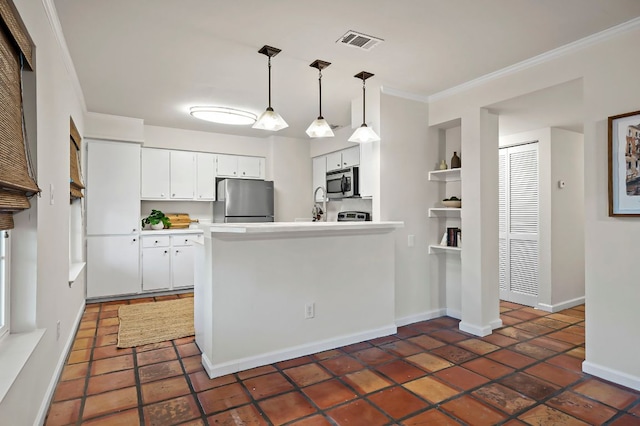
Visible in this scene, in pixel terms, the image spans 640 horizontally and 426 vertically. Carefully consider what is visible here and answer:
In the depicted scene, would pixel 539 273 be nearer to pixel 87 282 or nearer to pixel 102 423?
pixel 102 423

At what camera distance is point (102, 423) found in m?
2.09

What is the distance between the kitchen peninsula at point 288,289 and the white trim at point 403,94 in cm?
138

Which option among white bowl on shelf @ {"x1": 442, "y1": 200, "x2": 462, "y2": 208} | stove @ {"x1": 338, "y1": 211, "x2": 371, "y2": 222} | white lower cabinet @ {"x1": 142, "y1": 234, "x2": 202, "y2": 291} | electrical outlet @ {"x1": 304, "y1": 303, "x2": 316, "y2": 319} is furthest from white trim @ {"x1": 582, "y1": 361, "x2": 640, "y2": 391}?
white lower cabinet @ {"x1": 142, "y1": 234, "x2": 202, "y2": 291}

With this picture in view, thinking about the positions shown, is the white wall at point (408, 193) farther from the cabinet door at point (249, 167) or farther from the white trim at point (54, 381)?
the cabinet door at point (249, 167)

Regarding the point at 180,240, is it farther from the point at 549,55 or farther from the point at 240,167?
the point at 549,55

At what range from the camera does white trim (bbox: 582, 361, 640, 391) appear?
8.11 feet

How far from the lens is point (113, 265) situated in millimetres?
4918

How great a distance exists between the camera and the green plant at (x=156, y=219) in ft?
17.5

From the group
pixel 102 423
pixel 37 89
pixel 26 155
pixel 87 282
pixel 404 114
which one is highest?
pixel 404 114

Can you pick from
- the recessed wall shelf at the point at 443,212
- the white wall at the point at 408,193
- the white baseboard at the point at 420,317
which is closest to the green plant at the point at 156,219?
the white wall at the point at 408,193

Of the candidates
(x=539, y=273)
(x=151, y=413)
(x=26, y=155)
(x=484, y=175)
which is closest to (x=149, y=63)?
(x=26, y=155)

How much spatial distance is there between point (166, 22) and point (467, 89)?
276 cm

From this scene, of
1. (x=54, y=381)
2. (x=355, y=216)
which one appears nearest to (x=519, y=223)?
(x=355, y=216)

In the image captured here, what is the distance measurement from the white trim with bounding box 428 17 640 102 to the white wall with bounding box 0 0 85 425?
11.2 feet
